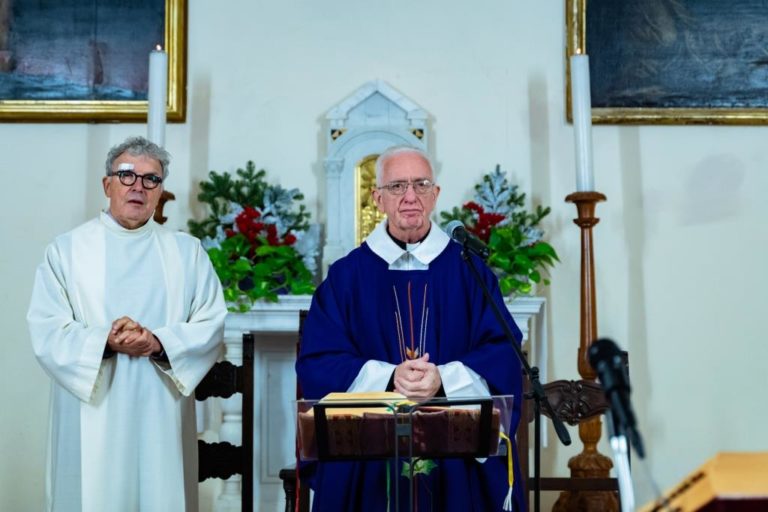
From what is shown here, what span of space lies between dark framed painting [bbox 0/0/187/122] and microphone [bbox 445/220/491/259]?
3091 millimetres

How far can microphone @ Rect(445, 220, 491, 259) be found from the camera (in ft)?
11.4

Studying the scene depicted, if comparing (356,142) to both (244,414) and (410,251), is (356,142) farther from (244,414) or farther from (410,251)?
(244,414)

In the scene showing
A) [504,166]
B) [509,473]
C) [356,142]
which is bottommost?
[509,473]

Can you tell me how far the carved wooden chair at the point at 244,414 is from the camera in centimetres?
461

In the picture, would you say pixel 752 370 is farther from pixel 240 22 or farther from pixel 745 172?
pixel 240 22

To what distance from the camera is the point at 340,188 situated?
608 cm

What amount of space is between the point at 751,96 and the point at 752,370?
1.55 m

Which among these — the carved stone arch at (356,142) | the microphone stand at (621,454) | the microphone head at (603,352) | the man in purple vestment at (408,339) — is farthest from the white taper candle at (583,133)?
the microphone head at (603,352)

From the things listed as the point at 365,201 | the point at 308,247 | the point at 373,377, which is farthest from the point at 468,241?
the point at 365,201

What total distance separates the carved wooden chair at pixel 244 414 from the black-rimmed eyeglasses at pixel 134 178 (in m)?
0.75

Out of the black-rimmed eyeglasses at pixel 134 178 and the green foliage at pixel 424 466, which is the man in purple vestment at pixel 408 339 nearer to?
the green foliage at pixel 424 466

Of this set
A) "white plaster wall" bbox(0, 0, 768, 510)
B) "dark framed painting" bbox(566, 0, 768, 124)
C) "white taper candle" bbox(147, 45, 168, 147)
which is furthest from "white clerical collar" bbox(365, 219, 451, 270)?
"dark framed painting" bbox(566, 0, 768, 124)

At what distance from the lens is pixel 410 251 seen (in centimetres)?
441

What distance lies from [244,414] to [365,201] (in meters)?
1.82
